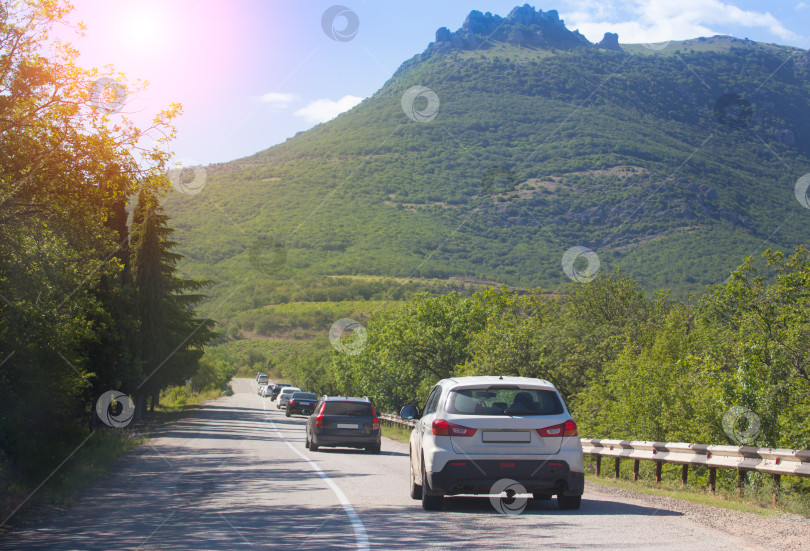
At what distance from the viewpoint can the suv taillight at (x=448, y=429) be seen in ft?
32.2

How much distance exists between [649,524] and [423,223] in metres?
118

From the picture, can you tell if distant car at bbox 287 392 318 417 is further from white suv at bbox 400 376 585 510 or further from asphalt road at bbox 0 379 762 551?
white suv at bbox 400 376 585 510

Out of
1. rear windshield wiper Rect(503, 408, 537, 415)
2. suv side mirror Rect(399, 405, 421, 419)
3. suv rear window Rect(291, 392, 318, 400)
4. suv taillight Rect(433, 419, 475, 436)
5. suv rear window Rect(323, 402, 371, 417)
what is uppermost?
rear windshield wiper Rect(503, 408, 537, 415)

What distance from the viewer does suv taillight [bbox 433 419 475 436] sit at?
32.2 feet

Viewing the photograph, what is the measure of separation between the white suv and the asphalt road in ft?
1.19

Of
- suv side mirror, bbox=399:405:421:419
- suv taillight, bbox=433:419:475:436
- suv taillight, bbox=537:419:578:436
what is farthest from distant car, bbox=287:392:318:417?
suv taillight, bbox=537:419:578:436

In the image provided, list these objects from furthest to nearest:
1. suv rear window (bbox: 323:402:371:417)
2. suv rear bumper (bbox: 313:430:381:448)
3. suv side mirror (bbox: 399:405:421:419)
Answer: suv rear window (bbox: 323:402:371:417) → suv rear bumper (bbox: 313:430:381:448) → suv side mirror (bbox: 399:405:421:419)

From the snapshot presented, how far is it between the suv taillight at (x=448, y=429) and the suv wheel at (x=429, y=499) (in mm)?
612

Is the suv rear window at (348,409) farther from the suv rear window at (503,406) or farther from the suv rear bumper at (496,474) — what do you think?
the suv rear bumper at (496,474)

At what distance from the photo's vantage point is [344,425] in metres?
22.2

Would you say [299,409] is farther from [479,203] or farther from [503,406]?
[479,203]

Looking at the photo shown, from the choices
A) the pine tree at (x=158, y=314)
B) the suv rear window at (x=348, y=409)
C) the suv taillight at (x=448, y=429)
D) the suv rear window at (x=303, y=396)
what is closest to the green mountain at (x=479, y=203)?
the suv rear window at (x=303, y=396)

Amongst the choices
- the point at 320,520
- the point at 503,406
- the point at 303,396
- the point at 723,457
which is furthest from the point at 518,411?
the point at 303,396

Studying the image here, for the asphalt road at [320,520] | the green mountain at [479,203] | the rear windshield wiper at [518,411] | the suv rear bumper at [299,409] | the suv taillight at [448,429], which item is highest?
the green mountain at [479,203]
